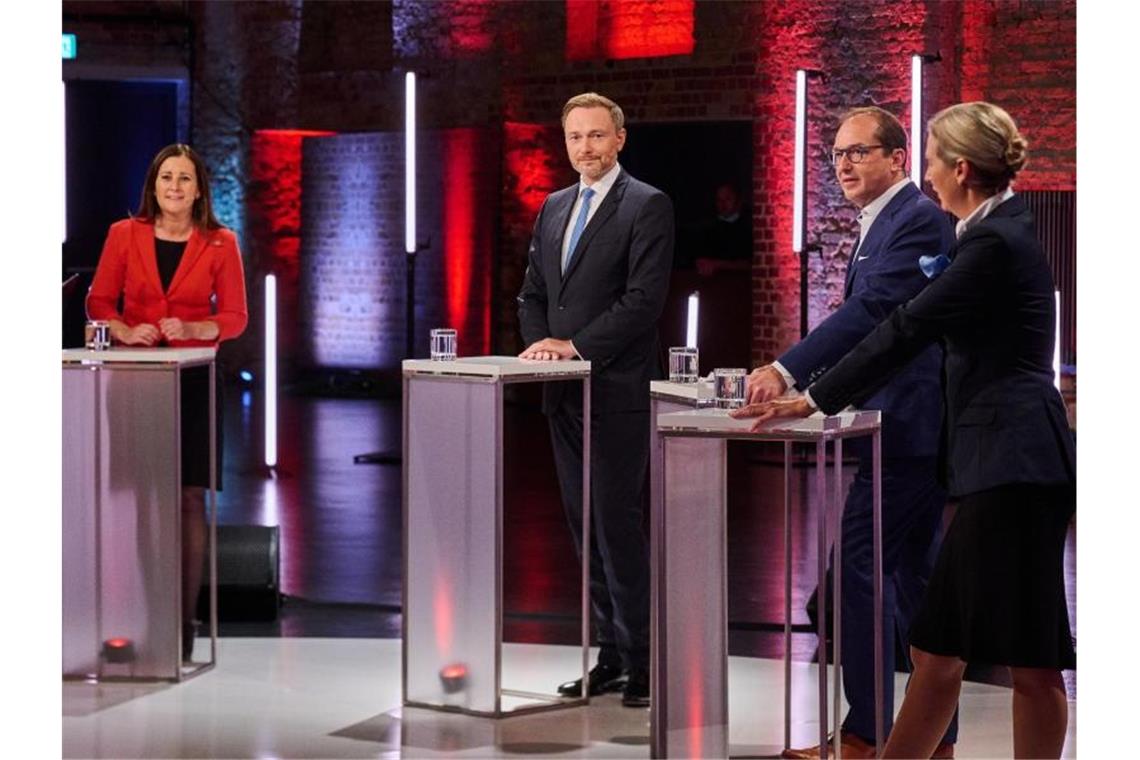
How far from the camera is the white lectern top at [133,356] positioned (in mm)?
5070

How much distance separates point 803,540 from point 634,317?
326 centimetres

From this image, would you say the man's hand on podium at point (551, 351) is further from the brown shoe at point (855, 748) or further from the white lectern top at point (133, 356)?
the brown shoe at point (855, 748)

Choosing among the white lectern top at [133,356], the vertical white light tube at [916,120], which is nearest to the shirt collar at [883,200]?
the white lectern top at [133,356]

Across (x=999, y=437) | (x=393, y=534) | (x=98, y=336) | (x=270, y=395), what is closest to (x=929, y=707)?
(x=999, y=437)

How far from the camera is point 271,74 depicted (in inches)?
548

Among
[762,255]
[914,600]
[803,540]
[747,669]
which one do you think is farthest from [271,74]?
[914,600]

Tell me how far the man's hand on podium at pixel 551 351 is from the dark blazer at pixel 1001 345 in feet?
4.92

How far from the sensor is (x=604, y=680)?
501cm

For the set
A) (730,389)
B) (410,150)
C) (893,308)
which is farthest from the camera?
(410,150)

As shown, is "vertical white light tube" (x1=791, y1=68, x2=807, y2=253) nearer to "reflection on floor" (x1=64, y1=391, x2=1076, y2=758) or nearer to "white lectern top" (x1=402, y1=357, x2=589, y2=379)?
"reflection on floor" (x1=64, y1=391, x2=1076, y2=758)

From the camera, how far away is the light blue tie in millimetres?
4949

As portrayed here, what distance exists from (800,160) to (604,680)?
496 cm

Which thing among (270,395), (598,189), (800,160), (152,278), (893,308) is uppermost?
(800,160)

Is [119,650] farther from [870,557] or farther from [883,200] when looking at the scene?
[883,200]
